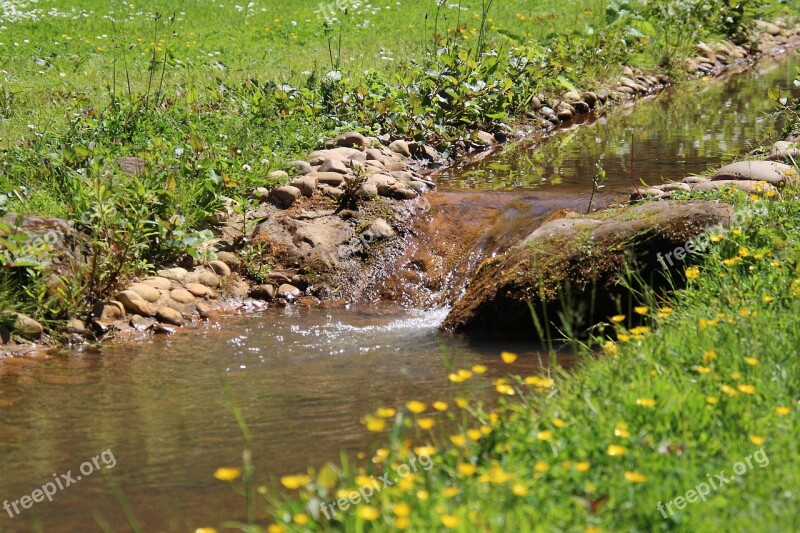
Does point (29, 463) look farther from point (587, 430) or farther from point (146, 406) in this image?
point (587, 430)

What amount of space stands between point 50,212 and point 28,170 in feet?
2.79

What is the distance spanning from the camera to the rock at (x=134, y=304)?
678 cm

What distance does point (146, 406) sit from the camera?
5129 mm

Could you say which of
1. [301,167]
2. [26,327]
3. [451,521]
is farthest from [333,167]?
[451,521]

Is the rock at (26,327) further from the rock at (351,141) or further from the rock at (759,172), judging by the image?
the rock at (759,172)

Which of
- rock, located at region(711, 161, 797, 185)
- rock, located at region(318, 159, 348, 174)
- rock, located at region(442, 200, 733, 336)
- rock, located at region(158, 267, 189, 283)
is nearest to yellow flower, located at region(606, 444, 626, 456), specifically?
rock, located at region(442, 200, 733, 336)

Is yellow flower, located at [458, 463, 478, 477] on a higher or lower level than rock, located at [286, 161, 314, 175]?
higher

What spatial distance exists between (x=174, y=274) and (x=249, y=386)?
6.98 ft

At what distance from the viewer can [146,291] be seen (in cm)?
693

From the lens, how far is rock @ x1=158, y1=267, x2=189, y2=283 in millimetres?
7234

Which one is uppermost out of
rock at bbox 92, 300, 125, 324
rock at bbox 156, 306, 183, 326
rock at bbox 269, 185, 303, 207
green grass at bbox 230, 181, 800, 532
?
green grass at bbox 230, 181, 800, 532

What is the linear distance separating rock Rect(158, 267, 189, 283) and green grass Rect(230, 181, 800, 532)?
332 centimetres

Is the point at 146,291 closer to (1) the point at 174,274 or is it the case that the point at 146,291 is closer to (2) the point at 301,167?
(1) the point at 174,274

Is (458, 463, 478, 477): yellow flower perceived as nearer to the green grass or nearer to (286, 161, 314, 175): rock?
the green grass
